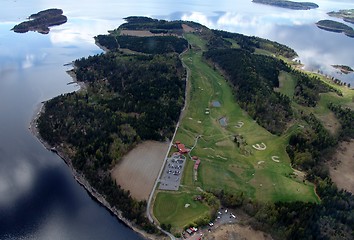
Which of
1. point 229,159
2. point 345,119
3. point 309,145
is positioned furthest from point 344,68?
point 229,159

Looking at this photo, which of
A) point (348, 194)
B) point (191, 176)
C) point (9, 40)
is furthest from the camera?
point (9, 40)

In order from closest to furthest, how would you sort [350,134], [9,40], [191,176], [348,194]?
[348,194], [191,176], [350,134], [9,40]

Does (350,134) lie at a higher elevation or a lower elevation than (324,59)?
higher

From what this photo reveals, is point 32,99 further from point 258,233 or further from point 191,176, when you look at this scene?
point 258,233

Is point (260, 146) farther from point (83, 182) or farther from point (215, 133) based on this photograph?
point (83, 182)

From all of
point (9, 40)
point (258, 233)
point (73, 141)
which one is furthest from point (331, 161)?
point (9, 40)
